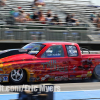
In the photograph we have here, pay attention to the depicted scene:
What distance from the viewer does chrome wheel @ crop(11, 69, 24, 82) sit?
280 inches

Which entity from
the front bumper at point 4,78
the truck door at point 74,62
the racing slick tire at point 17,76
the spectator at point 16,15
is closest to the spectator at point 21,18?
the spectator at point 16,15

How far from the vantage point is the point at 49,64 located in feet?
24.6

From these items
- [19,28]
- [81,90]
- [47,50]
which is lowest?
[81,90]

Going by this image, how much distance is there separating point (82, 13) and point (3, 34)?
711 centimetres

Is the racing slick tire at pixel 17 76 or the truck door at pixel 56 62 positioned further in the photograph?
the truck door at pixel 56 62

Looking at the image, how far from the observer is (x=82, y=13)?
18562mm

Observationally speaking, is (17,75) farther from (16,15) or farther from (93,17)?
(93,17)

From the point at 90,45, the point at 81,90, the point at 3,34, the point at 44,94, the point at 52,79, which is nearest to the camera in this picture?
the point at 44,94

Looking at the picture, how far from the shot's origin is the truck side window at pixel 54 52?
7578mm

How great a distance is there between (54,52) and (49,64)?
423 millimetres

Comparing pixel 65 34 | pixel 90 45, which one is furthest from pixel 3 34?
pixel 90 45

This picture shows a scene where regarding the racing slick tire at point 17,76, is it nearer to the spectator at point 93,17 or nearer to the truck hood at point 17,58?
the truck hood at point 17,58

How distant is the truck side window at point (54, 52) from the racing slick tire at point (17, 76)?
2.65ft

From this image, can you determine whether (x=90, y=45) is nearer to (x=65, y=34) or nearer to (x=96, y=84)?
(x=65, y=34)
